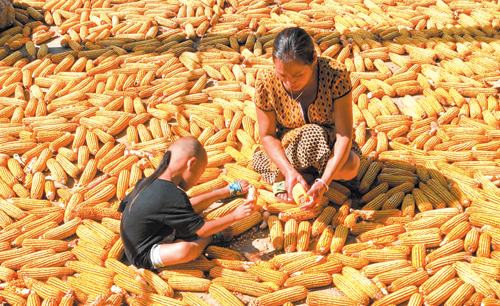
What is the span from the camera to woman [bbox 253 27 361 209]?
430 centimetres

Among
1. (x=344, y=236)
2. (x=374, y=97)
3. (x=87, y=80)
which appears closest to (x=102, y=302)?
(x=344, y=236)

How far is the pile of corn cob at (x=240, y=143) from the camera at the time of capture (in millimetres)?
4023

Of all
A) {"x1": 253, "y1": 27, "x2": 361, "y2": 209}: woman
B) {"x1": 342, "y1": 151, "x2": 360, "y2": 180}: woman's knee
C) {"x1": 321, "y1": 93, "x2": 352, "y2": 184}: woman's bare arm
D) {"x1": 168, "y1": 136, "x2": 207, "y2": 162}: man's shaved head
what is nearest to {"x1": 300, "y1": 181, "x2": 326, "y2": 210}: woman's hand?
{"x1": 253, "y1": 27, "x2": 361, "y2": 209}: woman

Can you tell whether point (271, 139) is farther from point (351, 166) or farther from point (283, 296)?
point (283, 296)

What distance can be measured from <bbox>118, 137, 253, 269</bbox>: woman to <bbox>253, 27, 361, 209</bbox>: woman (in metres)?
0.74

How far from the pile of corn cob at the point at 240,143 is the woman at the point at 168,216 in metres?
0.21

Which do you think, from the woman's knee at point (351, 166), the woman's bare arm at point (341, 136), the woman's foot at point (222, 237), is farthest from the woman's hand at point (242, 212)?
the woman's knee at point (351, 166)

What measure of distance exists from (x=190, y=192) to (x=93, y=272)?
129cm

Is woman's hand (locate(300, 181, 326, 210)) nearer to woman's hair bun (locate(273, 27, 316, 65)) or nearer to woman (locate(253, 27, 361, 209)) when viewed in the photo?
woman (locate(253, 27, 361, 209))

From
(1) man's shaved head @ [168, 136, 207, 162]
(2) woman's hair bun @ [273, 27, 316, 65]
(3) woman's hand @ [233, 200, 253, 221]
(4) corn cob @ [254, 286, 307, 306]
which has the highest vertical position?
(2) woman's hair bun @ [273, 27, 316, 65]

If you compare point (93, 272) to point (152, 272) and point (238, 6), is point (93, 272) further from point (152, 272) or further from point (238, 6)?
point (238, 6)

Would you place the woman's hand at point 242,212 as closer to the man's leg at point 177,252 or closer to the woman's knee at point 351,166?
the man's leg at point 177,252

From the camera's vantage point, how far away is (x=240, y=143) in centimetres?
582

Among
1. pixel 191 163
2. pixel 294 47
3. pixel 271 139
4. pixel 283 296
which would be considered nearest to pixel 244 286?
pixel 283 296
